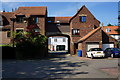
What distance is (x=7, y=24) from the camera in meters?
41.4

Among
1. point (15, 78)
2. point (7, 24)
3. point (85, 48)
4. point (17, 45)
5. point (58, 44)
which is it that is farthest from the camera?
point (58, 44)

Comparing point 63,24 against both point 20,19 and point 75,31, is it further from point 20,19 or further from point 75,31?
point 20,19

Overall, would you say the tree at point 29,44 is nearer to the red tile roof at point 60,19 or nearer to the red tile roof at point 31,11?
the red tile roof at point 31,11

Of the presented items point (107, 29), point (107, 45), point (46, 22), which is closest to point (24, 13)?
point (46, 22)

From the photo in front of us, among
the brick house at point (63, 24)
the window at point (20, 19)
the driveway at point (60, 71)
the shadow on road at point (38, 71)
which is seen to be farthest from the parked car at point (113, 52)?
the window at point (20, 19)

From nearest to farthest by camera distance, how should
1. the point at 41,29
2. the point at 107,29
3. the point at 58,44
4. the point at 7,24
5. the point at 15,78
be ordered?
1. the point at 15,78
2. the point at 41,29
3. the point at 7,24
4. the point at 107,29
5. the point at 58,44

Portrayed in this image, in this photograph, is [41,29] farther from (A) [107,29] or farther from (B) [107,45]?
(A) [107,29]

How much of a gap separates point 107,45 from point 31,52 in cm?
1366

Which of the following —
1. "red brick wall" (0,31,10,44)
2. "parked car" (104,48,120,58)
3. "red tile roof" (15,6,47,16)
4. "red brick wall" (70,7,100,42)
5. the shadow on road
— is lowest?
the shadow on road

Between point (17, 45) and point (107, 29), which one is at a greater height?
point (107, 29)

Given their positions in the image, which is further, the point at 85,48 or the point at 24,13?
the point at 24,13

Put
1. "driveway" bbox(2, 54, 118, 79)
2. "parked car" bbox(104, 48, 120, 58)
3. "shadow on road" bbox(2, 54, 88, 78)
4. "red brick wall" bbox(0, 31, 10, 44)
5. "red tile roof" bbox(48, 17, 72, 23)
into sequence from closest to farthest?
"driveway" bbox(2, 54, 118, 79)
"shadow on road" bbox(2, 54, 88, 78)
"parked car" bbox(104, 48, 120, 58)
"red tile roof" bbox(48, 17, 72, 23)
"red brick wall" bbox(0, 31, 10, 44)

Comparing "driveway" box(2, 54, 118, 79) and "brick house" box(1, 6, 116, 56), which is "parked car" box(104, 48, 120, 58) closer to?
"driveway" box(2, 54, 118, 79)

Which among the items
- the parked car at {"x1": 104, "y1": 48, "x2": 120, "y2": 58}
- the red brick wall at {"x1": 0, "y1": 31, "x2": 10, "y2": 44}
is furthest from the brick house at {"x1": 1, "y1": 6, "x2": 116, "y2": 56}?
the parked car at {"x1": 104, "y1": 48, "x2": 120, "y2": 58}
